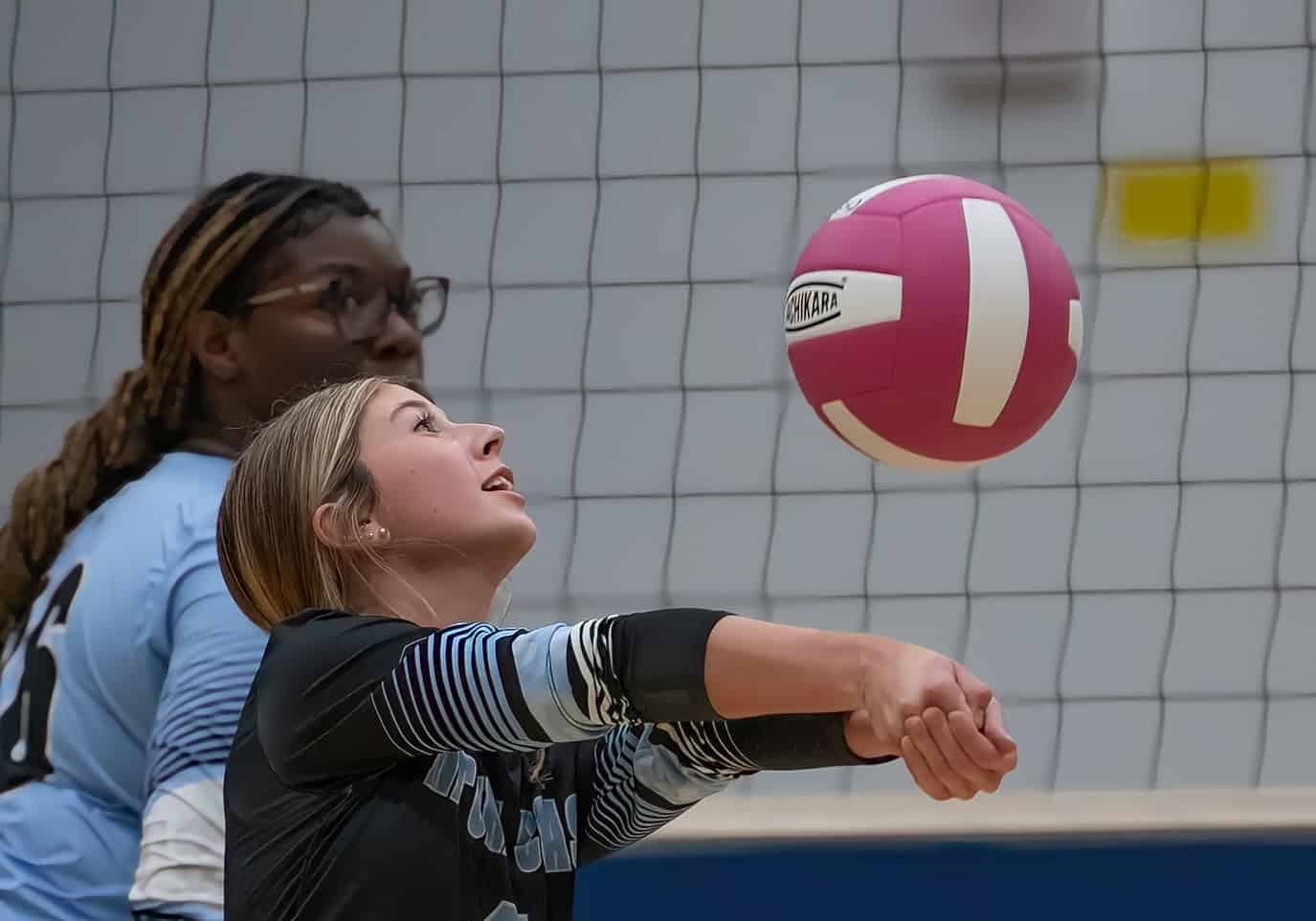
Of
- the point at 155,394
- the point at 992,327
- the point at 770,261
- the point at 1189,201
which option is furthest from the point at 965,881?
the point at 1189,201

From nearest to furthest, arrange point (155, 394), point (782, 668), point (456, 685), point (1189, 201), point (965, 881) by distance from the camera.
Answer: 1. point (782, 668)
2. point (456, 685)
3. point (155, 394)
4. point (965, 881)
5. point (1189, 201)

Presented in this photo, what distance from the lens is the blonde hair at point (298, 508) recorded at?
153 centimetres

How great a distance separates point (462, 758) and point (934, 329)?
795mm

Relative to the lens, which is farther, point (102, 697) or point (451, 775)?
point (102, 697)

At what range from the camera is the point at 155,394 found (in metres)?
2.53

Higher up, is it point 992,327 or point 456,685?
point 992,327

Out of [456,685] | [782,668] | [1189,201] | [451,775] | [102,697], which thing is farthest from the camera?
[1189,201]

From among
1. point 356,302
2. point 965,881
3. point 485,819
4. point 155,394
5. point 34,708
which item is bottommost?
point 965,881

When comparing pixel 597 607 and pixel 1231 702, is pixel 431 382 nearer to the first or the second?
pixel 597 607

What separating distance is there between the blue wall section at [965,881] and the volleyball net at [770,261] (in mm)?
729

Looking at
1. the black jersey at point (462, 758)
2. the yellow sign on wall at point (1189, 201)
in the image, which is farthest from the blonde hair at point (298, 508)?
the yellow sign on wall at point (1189, 201)

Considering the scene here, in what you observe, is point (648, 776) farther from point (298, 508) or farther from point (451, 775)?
point (298, 508)

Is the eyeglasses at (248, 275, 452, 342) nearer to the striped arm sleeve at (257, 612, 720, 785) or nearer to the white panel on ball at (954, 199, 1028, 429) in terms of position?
the white panel on ball at (954, 199, 1028, 429)

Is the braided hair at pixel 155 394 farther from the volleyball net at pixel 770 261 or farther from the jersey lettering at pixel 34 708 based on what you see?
the volleyball net at pixel 770 261
